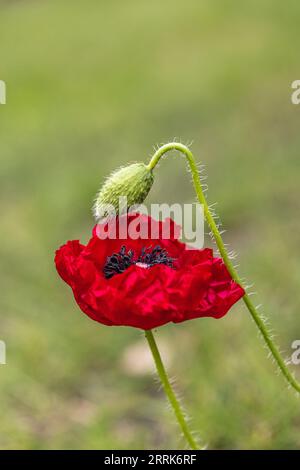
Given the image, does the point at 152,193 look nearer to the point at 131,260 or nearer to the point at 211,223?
the point at 131,260

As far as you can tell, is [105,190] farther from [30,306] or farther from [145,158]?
[145,158]

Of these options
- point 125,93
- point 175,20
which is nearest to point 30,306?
point 125,93

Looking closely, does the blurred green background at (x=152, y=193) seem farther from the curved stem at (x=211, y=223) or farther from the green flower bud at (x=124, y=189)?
the green flower bud at (x=124, y=189)

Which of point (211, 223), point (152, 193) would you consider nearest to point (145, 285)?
point (211, 223)

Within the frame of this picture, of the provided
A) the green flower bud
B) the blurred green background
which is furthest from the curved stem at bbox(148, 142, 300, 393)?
the blurred green background

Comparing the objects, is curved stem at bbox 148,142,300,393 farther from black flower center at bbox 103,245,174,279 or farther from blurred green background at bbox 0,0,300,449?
blurred green background at bbox 0,0,300,449

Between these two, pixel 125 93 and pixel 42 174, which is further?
pixel 125 93

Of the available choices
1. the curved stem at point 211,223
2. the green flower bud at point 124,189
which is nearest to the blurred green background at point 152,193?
the curved stem at point 211,223
